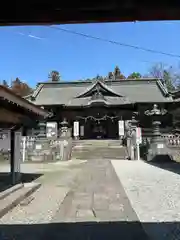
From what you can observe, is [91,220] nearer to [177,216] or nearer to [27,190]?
[177,216]

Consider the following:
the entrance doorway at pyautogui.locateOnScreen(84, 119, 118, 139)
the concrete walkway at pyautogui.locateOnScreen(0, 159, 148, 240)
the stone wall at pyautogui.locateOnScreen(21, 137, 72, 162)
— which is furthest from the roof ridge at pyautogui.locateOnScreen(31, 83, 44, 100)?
the concrete walkway at pyautogui.locateOnScreen(0, 159, 148, 240)

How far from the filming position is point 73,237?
18.5ft

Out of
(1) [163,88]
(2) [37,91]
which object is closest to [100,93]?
(1) [163,88]

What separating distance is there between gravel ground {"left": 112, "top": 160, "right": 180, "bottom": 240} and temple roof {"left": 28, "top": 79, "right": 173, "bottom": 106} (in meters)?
27.2

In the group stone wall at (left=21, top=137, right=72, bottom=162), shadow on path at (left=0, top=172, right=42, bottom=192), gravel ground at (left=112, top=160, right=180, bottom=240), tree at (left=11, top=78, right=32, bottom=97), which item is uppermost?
tree at (left=11, top=78, right=32, bottom=97)

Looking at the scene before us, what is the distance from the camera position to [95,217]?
279 inches

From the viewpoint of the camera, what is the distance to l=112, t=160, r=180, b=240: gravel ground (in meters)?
6.10

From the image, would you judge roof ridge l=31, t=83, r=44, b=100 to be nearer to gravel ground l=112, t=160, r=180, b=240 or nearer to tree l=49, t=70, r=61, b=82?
tree l=49, t=70, r=61, b=82

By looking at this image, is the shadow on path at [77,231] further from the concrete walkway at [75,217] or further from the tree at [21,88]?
the tree at [21,88]

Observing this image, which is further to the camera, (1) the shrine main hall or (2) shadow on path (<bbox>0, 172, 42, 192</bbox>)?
(1) the shrine main hall

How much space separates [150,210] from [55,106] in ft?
110

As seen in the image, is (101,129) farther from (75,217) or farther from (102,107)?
(75,217)

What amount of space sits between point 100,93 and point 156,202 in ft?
109

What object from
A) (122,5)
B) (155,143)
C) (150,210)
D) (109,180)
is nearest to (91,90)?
(155,143)
